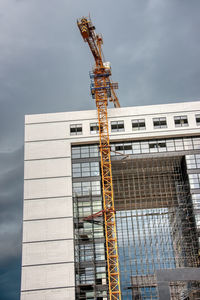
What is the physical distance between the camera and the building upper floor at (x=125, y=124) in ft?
178

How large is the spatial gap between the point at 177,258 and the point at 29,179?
2534 cm

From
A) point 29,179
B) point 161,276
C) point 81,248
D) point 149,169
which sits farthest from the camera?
point 149,169

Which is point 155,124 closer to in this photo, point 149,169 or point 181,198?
point 149,169

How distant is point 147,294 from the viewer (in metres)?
54.8

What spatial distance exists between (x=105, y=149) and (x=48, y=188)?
9.99 meters

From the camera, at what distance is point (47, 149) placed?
179 feet

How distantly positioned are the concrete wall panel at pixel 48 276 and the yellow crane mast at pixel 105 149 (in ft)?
17.2

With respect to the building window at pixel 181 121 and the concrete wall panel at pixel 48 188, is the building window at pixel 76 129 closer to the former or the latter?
the concrete wall panel at pixel 48 188

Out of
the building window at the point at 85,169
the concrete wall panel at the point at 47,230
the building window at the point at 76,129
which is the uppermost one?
the building window at the point at 76,129

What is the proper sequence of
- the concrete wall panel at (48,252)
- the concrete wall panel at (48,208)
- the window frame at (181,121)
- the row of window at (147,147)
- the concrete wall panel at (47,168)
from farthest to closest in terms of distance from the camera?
the window frame at (181,121) < the row of window at (147,147) < the concrete wall panel at (47,168) < the concrete wall panel at (48,208) < the concrete wall panel at (48,252)

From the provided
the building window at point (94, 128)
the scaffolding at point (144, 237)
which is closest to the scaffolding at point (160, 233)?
the scaffolding at point (144, 237)

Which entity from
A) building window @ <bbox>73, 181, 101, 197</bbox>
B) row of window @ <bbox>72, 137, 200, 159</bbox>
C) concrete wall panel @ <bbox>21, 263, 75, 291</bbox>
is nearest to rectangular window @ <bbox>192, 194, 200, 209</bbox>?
row of window @ <bbox>72, 137, 200, 159</bbox>

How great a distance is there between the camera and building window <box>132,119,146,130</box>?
54750 mm

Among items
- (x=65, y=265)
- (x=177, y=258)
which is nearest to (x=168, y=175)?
(x=177, y=258)
